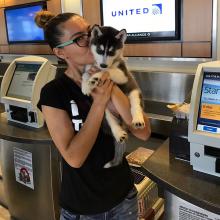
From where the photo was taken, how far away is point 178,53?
255 cm

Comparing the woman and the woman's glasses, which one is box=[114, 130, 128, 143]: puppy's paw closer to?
the woman

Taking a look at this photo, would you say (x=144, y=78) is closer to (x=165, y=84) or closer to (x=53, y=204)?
(x=165, y=84)

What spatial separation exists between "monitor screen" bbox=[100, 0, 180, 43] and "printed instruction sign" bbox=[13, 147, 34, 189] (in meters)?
1.38

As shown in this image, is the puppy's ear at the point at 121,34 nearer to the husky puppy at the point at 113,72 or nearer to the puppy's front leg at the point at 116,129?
the husky puppy at the point at 113,72

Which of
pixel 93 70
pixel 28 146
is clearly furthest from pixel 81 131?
pixel 28 146

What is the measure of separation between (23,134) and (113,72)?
0.95 meters

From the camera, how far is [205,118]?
4.29 feet

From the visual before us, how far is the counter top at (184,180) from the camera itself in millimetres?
1146

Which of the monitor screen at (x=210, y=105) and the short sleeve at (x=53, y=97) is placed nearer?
the short sleeve at (x=53, y=97)

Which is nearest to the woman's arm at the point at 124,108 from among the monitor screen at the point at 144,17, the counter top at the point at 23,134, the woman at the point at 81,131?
the woman at the point at 81,131

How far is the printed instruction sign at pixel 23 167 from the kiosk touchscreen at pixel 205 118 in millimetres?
1353

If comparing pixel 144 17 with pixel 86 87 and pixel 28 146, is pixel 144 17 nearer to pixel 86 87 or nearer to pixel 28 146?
pixel 28 146

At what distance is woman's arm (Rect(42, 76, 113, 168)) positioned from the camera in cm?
112

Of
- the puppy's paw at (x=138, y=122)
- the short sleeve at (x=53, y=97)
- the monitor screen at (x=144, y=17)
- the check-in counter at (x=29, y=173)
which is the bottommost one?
the check-in counter at (x=29, y=173)
